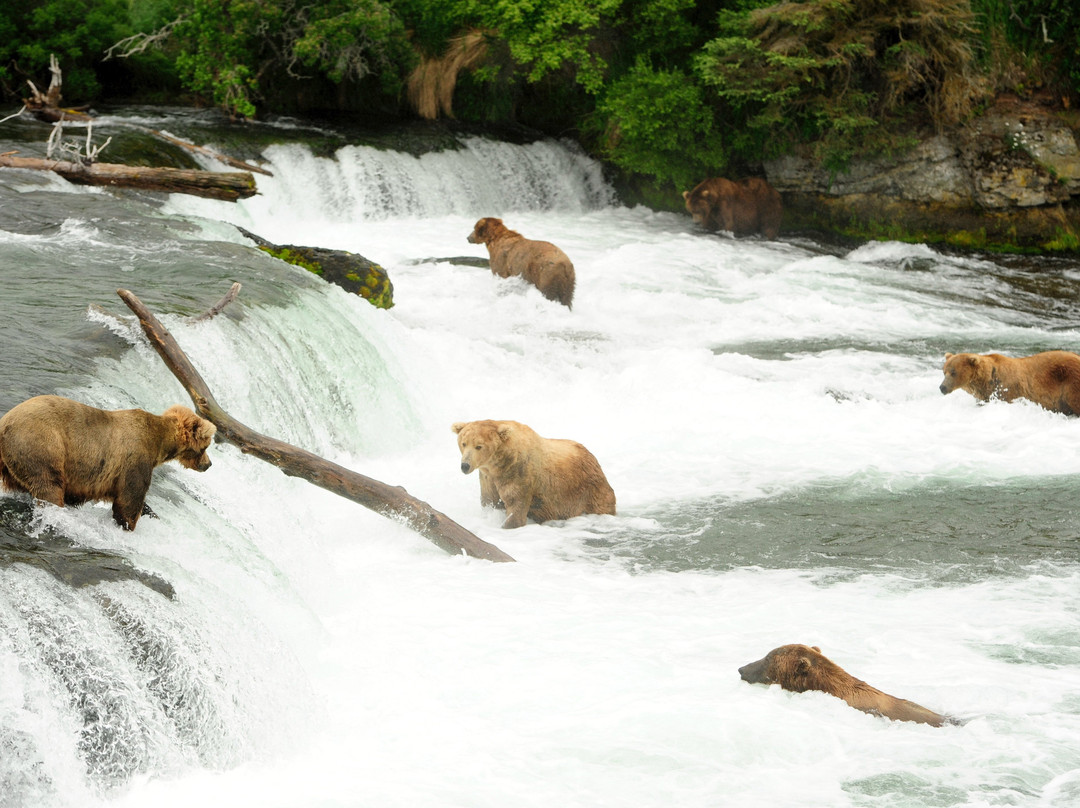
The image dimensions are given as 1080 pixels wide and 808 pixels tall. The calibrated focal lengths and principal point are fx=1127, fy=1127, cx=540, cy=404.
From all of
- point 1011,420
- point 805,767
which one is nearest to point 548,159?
point 1011,420

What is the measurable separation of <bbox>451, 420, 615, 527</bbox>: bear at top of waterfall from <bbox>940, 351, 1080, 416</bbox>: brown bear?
378cm

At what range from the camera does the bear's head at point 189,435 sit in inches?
189

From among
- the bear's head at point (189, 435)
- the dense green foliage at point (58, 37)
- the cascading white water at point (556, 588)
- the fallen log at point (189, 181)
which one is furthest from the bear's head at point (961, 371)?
the dense green foliage at point (58, 37)

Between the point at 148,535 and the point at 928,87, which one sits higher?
the point at 928,87

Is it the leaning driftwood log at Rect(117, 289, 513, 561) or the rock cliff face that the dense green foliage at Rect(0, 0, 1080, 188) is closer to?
the rock cliff face

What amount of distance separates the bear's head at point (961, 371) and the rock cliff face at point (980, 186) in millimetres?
8717

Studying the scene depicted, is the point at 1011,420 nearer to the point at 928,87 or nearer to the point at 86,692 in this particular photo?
the point at 86,692

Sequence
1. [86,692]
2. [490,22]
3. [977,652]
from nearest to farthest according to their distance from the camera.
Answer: [86,692] → [977,652] → [490,22]

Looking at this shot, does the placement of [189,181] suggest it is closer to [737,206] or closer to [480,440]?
[480,440]

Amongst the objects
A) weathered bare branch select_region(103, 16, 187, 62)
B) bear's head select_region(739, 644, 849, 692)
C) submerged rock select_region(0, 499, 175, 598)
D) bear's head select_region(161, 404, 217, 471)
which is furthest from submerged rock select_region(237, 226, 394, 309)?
weathered bare branch select_region(103, 16, 187, 62)

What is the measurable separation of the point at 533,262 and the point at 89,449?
28.2 ft

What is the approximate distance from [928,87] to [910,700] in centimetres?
1440

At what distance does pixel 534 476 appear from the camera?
677cm

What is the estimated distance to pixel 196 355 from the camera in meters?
7.00
